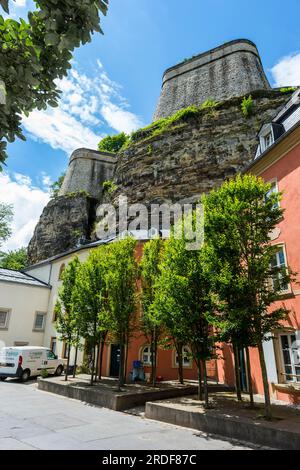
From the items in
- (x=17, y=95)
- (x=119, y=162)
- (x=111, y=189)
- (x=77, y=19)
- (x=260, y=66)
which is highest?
(x=260, y=66)

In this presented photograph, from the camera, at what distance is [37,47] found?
3148 mm

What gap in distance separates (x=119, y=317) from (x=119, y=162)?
96.4ft

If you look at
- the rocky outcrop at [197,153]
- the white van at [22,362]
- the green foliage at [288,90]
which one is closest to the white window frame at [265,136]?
the rocky outcrop at [197,153]

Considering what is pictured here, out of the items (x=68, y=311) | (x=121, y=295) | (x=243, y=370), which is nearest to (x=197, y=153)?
(x=68, y=311)

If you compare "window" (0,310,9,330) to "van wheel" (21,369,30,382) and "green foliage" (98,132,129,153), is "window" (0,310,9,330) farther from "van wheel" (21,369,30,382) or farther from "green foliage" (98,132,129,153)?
"green foliage" (98,132,129,153)

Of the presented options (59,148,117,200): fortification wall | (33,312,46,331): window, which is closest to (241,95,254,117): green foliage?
(59,148,117,200): fortification wall

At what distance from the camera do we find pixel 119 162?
39.8 metres

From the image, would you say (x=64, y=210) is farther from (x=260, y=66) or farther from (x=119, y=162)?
(x=260, y=66)

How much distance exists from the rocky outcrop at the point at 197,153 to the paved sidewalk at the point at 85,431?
2388 cm

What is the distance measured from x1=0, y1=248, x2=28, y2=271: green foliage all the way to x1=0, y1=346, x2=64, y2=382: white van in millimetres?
31946

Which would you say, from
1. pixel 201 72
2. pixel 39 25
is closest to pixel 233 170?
pixel 201 72

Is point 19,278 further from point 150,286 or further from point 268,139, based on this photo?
point 268,139

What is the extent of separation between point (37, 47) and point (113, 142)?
195 feet

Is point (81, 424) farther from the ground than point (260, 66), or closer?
closer
